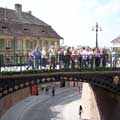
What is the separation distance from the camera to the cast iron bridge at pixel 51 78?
24859 millimetres

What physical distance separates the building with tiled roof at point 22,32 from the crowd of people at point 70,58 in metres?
23.1

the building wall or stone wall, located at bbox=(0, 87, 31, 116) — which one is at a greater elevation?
the building wall

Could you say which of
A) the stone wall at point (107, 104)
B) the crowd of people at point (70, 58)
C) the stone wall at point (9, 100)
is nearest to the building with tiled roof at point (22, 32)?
the stone wall at point (9, 100)

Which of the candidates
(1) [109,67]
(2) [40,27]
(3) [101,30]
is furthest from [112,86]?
(2) [40,27]

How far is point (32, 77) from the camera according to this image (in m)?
25.7

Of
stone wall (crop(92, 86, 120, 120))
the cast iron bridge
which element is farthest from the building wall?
the cast iron bridge

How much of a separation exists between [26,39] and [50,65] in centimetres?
3114

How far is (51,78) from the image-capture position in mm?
26859

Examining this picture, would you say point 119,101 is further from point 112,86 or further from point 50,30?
point 50,30

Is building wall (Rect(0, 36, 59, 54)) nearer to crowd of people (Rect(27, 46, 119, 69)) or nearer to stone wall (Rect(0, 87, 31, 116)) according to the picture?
stone wall (Rect(0, 87, 31, 116))

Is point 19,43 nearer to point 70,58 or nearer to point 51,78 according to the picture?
point 70,58

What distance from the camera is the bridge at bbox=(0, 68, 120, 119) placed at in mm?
24900

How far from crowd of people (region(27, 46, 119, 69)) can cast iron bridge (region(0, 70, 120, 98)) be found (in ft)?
1.62

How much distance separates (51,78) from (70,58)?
1.81 meters
